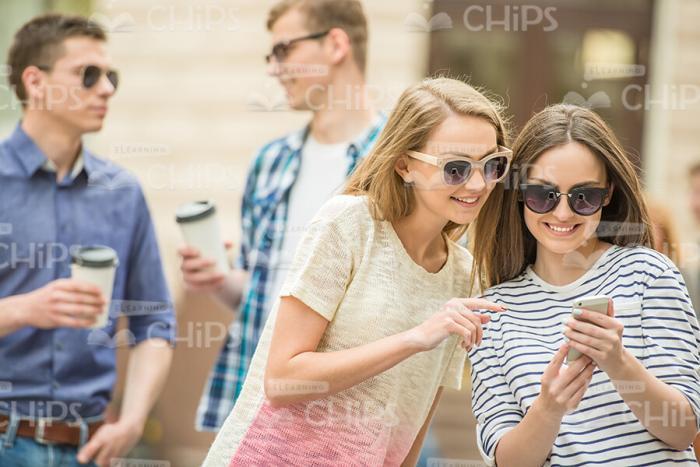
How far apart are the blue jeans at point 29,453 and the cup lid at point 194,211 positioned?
0.76 m

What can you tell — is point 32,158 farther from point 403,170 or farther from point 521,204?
point 521,204

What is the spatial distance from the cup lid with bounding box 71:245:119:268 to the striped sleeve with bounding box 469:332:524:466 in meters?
1.27

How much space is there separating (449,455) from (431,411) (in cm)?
63

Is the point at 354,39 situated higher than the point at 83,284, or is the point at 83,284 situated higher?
the point at 354,39

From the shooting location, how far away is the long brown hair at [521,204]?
209 cm

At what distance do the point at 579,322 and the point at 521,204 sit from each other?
0.39 metres

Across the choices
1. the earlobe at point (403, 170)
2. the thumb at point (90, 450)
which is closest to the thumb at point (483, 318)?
the earlobe at point (403, 170)

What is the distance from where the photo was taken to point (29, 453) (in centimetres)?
284

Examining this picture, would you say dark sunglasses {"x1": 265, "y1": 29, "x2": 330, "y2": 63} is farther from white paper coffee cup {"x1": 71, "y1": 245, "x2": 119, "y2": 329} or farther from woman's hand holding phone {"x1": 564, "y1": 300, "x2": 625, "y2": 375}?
woman's hand holding phone {"x1": 564, "y1": 300, "x2": 625, "y2": 375}

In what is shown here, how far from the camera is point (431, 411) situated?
2.21 m

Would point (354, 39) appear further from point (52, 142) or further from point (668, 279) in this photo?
point (668, 279)

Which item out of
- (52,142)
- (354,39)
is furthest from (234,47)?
(52,142)

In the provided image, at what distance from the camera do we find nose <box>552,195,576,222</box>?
2.09 m

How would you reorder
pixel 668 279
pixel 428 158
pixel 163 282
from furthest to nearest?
pixel 163 282, pixel 428 158, pixel 668 279
